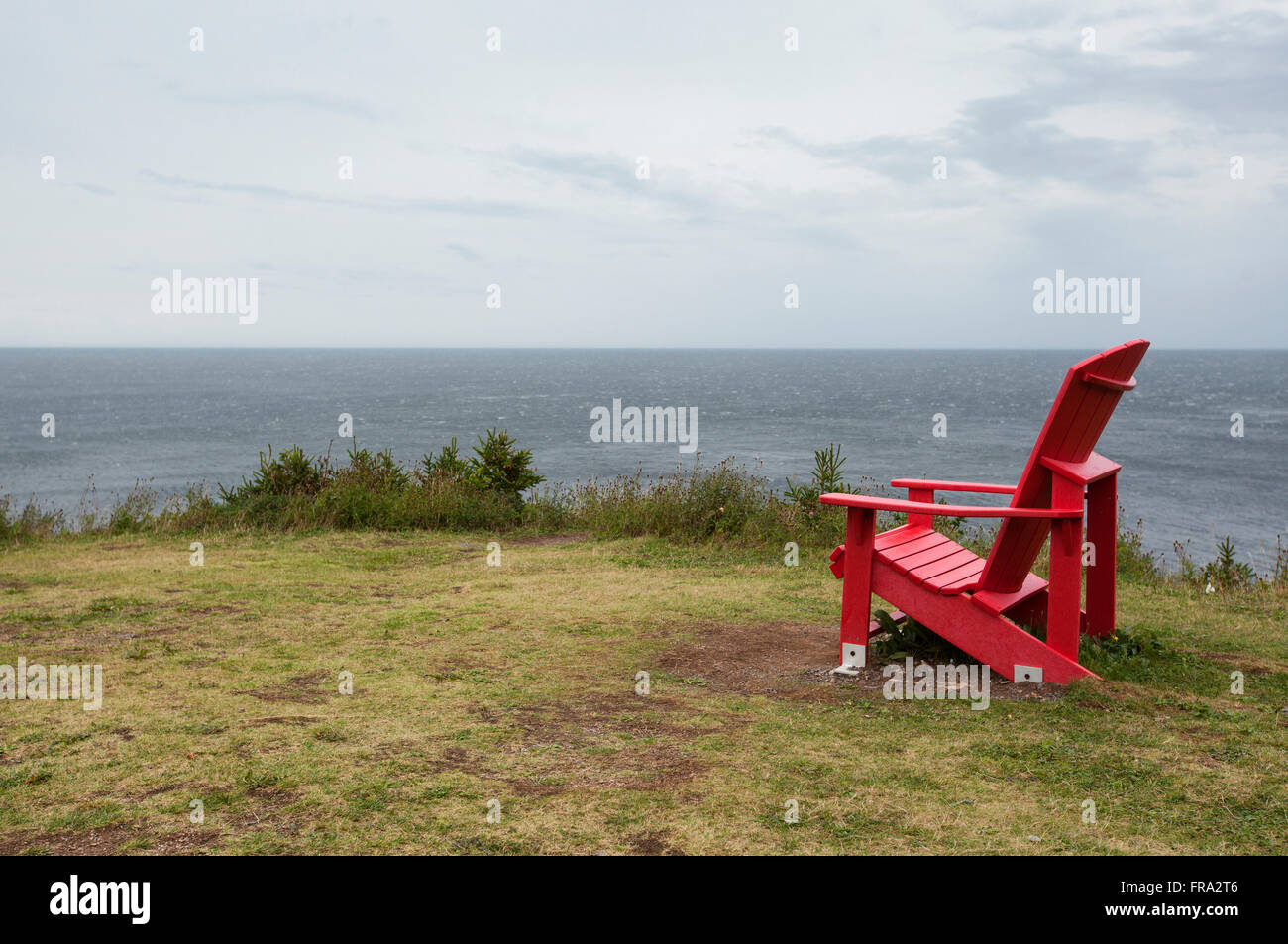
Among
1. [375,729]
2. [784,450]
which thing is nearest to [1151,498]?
[784,450]

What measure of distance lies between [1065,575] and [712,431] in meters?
54.1

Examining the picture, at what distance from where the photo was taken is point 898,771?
4.10m

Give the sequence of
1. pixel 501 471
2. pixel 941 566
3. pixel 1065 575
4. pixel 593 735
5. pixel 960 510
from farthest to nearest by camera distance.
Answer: pixel 501 471 → pixel 941 566 → pixel 1065 575 → pixel 960 510 → pixel 593 735

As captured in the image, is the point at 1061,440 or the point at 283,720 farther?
the point at 1061,440

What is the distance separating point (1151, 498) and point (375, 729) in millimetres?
39709

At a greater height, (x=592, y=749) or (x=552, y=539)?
(x=552, y=539)

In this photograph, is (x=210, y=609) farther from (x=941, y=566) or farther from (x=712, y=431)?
(x=712, y=431)

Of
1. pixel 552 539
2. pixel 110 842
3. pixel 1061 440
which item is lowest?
pixel 110 842

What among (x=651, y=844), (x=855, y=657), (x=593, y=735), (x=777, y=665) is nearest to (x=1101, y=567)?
(x=855, y=657)

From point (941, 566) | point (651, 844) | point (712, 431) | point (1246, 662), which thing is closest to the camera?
point (651, 844)

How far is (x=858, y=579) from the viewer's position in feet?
18.0

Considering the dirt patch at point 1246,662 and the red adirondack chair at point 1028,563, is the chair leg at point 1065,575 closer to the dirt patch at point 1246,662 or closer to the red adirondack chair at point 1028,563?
the red adirondack chair at point 1028,563

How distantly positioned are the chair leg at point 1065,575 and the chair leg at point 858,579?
0.93 meters
